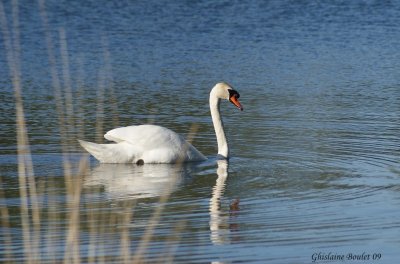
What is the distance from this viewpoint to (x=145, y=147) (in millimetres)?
11219

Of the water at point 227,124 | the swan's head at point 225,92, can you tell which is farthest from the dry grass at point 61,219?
the swan's head at point 225,92

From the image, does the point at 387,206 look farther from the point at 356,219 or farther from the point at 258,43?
the point at 258,43

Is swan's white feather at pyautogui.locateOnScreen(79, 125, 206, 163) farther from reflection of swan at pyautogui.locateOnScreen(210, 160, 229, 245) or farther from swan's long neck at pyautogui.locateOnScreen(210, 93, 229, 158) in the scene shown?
reflection of swan at pyautogui.locateOnScreen(210, 160, 229, 245)

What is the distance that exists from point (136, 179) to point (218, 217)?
2.11m

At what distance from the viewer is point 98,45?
19.7m

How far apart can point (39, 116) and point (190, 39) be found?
25.1 ft

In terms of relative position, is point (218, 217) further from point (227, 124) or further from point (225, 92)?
point (227, 124)

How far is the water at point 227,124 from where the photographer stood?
7598mm

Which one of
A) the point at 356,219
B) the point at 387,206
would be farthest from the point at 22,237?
the point at 387,206

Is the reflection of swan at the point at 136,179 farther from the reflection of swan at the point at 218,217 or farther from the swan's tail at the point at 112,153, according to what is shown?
the reflection of swan at the point at 218,217

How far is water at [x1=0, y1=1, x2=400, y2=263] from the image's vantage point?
24.9 ft

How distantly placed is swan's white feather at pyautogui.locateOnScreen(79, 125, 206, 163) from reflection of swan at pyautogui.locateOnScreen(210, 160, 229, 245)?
698 mm

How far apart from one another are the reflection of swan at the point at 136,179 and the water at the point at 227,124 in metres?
0.02

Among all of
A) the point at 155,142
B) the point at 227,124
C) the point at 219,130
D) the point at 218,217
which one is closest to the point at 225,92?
the point at 219,130
